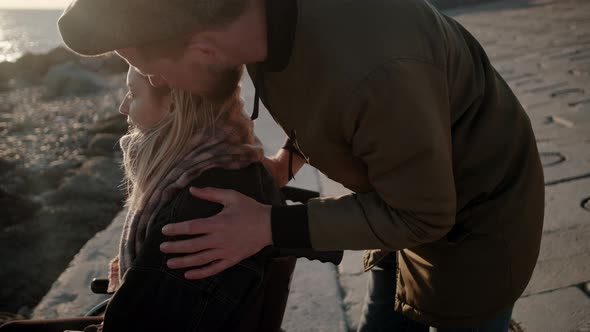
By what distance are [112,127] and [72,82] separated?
580cm

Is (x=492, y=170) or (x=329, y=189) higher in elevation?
(x=492, y=170)

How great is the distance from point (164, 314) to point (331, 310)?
1362mm

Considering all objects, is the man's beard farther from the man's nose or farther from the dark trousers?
the dark trousers

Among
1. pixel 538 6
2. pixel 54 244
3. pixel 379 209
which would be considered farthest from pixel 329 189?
pixel 538 6

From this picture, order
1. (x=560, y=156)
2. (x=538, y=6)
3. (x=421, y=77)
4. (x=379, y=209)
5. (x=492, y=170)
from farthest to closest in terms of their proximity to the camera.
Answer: (x=538, y=6)
(x=560, y=156)
(x=492, y=170)
(x=379, y=209)
(x=421, y=77)

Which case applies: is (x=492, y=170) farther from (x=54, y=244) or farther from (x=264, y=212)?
(x=54, y=244)

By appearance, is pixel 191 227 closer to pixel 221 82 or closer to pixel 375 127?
pixel 221 82

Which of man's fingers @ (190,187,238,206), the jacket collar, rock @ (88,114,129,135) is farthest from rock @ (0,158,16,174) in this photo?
the jacket collar

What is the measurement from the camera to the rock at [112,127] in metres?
6.88

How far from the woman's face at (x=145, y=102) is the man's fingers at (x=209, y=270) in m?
0.54

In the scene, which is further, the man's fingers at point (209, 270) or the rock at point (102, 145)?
the rock at point (102, 145)

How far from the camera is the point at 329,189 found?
149 inches

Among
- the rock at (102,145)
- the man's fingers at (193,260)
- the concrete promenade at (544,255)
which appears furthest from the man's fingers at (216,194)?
the rock at (102,145)

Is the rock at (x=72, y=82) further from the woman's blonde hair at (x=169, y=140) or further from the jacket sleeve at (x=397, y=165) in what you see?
the jacket sleeve at (x=397, y=165)
